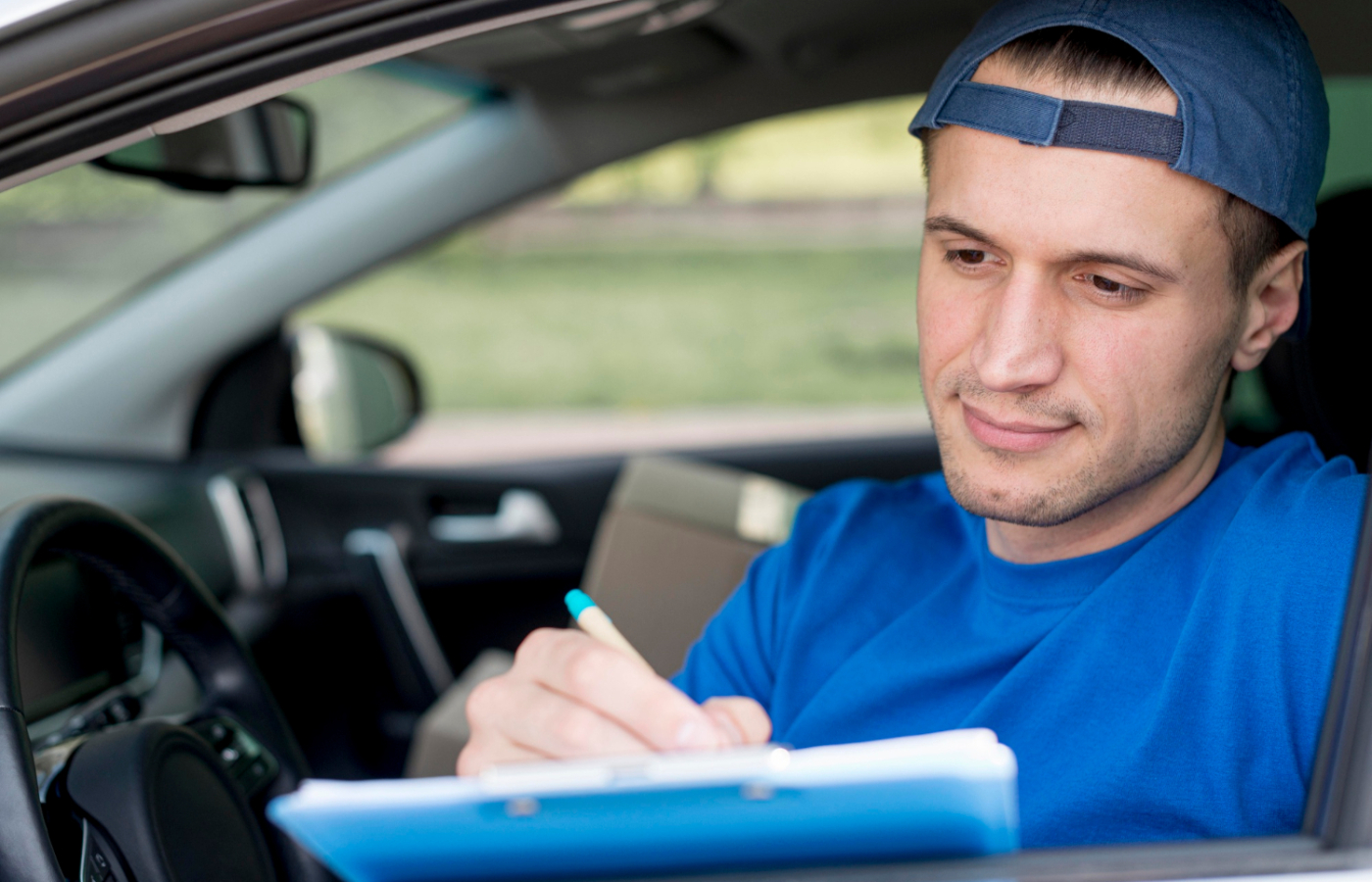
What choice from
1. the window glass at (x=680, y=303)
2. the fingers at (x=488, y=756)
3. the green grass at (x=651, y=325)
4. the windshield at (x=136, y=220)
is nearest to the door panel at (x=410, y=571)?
the windshield at (x=136, y=220)

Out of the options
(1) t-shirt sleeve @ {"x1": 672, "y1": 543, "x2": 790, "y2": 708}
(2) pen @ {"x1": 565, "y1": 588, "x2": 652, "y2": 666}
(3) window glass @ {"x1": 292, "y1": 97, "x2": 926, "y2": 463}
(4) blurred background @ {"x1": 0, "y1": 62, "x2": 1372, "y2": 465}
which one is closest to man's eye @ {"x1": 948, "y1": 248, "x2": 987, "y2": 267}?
(1) t-shirt sleeve @ {"x1": 672, "y1": 543, "x2": 790, "y2": 708}

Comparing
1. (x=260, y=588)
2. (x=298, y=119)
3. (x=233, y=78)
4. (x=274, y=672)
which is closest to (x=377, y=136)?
(x=298, y=119)

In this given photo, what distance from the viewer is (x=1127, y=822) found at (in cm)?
112

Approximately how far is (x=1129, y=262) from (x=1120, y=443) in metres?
0.19

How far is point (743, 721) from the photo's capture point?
2.86ft

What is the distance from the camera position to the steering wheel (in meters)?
1.04

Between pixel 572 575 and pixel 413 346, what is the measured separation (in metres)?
7.23

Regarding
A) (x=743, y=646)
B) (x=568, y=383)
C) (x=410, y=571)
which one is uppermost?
(x=743, y=646)

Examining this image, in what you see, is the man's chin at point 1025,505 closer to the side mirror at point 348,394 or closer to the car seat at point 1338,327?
Answer: the car seat at point 1338,327

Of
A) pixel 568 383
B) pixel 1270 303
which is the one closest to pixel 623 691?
pixel 1270 303

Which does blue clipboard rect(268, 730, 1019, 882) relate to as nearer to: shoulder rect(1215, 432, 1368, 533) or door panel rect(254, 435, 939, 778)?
shoulder rect(1215, 432, 1368, 533)

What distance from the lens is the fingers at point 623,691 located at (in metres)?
0.82

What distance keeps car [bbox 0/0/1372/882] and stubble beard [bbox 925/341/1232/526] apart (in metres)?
0.37

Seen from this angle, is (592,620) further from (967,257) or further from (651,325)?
(651,325)
